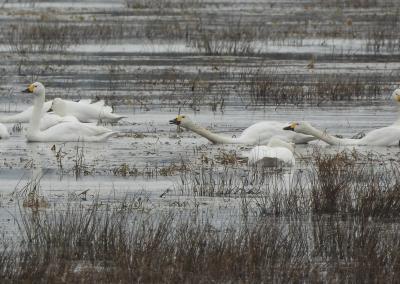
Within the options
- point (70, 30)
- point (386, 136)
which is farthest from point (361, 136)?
point (70, 30)

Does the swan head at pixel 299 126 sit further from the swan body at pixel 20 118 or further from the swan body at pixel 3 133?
the swan body at pixel 20 118

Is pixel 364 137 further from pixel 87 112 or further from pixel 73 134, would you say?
pixel 87 112

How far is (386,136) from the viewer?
49.5ft

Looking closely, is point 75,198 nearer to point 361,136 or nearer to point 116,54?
point 361,136

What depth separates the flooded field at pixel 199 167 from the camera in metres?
7.98

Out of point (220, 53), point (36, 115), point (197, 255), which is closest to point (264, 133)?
point (36, 115)

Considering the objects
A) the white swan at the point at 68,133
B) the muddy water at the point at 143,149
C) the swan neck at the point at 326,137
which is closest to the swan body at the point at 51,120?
the muddy water at the point at 143,149

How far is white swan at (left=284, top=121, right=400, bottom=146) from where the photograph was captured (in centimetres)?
1486

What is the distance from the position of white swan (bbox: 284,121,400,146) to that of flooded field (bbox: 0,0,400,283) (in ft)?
0.57

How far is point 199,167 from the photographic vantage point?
43.0 feet

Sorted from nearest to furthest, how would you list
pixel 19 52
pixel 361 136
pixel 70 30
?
1. pixel 361 136
2. pixel 19 52
3. pixel 70 30

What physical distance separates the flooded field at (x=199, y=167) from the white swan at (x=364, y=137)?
17cm

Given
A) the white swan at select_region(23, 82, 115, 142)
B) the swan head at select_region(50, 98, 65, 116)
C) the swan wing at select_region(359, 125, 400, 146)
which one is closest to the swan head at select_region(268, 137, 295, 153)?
the swan wing at select_region(359, 125, 400, 146)

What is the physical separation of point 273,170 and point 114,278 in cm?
555
